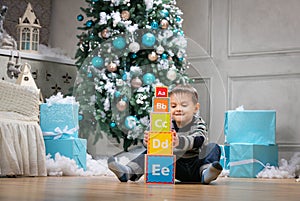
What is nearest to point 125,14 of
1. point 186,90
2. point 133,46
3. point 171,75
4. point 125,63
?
point 125,63

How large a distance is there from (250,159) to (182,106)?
1664mm

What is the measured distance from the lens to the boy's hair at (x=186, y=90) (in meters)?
2.68

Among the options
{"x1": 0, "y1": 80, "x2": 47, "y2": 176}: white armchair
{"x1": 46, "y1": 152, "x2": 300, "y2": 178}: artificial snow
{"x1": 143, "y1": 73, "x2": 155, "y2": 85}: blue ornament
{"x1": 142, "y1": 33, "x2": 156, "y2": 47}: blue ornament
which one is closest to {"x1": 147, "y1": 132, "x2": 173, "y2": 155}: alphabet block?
{"x1": 143, "y1": 73, "x2": 155, "y2": 85}: blue ornament

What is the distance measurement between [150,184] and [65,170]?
51.5 inches

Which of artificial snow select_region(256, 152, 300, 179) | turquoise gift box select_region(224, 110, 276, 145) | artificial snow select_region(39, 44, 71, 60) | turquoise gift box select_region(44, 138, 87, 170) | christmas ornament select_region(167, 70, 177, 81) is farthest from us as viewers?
artificial snow select_region(39, 44, 71, 60)

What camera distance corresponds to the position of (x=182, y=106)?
8.93 feet

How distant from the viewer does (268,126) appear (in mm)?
4375

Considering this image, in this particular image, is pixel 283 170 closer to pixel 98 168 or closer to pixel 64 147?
pixel 98 168

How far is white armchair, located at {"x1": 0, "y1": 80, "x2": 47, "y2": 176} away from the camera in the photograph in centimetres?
334

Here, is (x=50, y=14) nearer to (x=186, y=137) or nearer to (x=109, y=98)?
(x=109, y=98)

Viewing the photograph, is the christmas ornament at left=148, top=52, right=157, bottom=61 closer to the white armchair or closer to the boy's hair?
the white armchair

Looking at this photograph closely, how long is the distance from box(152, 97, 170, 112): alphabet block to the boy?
7 cm

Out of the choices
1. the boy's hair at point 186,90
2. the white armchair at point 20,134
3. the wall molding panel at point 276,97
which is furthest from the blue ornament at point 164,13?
the boy's hair at point 186,90

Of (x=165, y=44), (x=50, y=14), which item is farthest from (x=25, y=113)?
(x=50, y=14)
